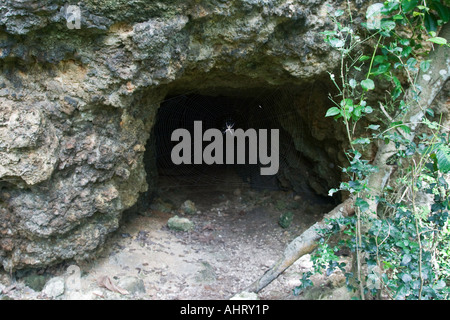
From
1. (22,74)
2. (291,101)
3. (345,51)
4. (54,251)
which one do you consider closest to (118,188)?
(54,251)

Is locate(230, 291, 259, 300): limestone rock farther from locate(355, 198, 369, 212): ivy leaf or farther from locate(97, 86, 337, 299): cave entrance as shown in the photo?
locate(355, 198, 369, 212): ivy leaf

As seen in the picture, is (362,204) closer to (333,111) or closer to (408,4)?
(333,111)

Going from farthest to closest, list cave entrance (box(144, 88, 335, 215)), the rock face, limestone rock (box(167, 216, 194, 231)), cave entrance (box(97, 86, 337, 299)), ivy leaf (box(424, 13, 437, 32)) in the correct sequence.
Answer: cave entrance (box(144, 88, 335, 215)) < limestone rock (box(167, 216, 194, 231)) < cave entrance (box(97, 86, 337, 299)) < the rock face < ivy leaf (box(424, 13, 437, 32))

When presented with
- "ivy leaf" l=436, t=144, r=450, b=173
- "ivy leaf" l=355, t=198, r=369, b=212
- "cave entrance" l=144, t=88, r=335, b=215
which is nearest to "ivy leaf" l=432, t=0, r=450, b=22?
"ivy leaf" l=436, t=144, r=450, b=173

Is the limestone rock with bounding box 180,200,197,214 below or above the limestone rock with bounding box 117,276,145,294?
above

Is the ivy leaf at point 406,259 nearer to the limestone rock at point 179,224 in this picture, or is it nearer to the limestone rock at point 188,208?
the limestone rock at point 179,224

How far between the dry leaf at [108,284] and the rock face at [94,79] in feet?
0.86

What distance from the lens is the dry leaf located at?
278 cm

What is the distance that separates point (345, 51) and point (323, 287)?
69.3 inches

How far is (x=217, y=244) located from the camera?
371 centimetres

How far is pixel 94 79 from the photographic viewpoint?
2496 millimetres

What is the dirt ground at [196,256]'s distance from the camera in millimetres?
2789

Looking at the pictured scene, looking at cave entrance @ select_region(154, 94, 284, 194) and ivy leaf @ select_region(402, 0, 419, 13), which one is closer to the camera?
ivy leaf @ select_region(402, 0, 419, 13)

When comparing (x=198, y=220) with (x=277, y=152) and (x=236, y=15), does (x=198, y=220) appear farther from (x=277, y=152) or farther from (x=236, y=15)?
(x=236, y=15)
